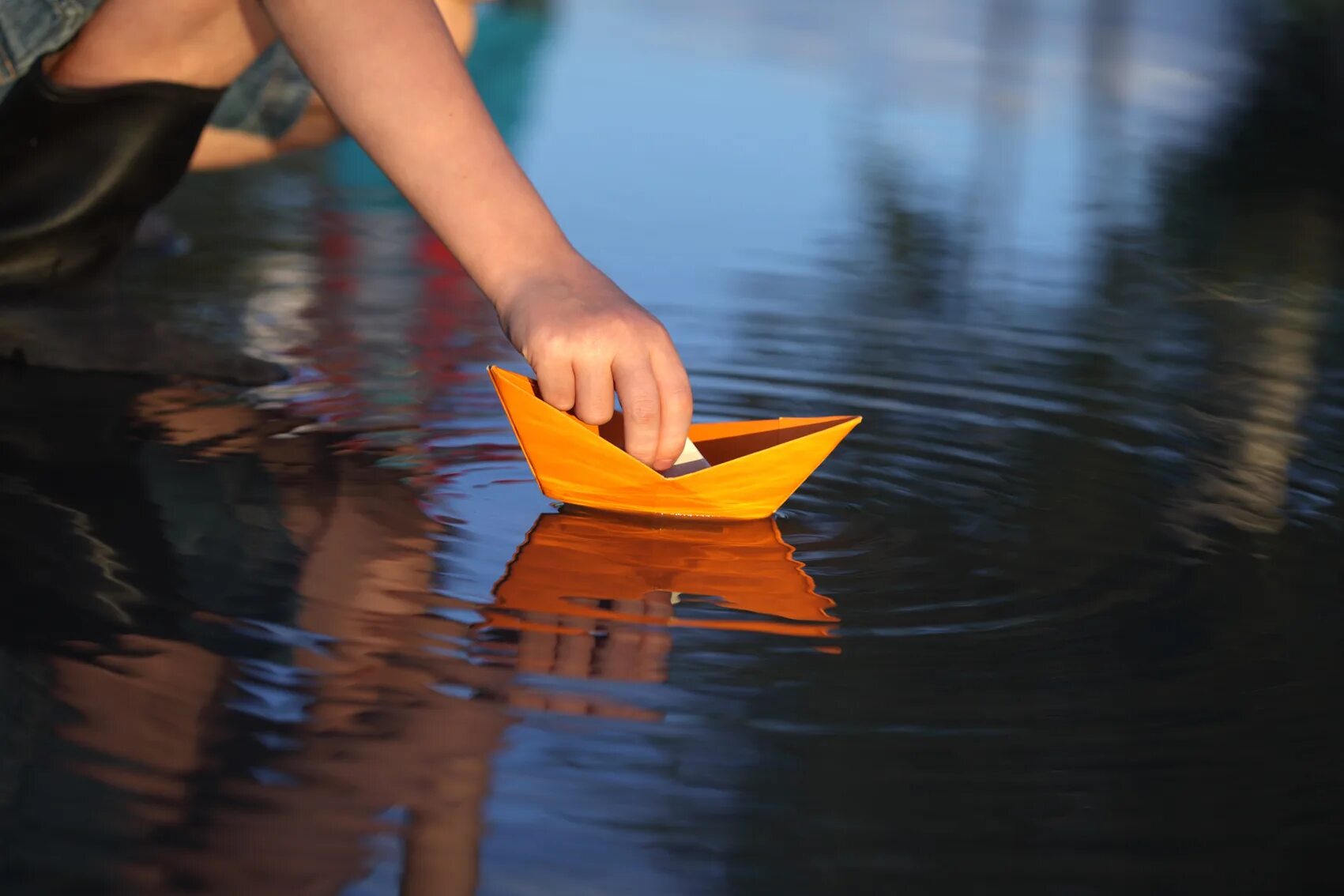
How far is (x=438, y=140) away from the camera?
1210 millimetres

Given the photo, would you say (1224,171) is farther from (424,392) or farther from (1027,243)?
(424,392)

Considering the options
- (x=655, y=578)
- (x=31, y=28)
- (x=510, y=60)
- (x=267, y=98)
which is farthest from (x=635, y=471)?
Answer: (x=510, y=60)

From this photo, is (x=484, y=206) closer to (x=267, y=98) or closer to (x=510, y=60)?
(x=267, y=98)

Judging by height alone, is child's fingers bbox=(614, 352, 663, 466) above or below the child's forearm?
below

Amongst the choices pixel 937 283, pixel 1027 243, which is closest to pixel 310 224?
pixel 937 283

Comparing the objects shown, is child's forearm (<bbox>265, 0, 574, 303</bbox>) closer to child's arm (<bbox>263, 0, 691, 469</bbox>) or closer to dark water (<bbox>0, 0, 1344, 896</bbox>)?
child's arm (<bbox>263, 0, 691, 469</bbox>)

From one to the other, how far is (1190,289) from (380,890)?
1.97 metres

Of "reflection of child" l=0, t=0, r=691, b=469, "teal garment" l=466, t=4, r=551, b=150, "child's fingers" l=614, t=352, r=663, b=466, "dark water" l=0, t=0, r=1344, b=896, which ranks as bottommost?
"dark water" l=0, t=0, r=1344, b=896

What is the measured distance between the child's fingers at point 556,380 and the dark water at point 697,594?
127mm

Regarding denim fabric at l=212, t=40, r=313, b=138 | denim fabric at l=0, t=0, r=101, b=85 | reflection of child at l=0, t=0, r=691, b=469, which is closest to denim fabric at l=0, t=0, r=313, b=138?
denim fabric at l=212, t=40, r=313, b=138

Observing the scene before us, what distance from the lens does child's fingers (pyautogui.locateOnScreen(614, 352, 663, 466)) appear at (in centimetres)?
117

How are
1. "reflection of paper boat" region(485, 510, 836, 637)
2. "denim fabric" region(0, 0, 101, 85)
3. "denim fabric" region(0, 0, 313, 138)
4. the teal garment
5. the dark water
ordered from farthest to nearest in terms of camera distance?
the teal garment → "denim fabric" region(0, 0, 313, 138) → "denim fabric" region(0, 0, 101, 85) → "reflection of paper boat" region(485, 510, 836, 637) → the dark water

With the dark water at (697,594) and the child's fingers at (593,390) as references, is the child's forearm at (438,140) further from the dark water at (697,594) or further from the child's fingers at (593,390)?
the dark water at (697,594)

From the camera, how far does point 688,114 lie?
14.7ft
